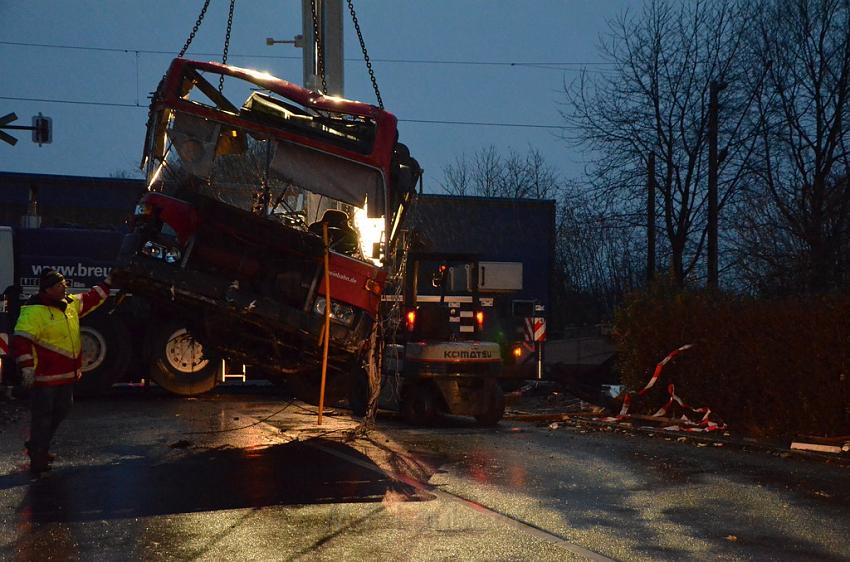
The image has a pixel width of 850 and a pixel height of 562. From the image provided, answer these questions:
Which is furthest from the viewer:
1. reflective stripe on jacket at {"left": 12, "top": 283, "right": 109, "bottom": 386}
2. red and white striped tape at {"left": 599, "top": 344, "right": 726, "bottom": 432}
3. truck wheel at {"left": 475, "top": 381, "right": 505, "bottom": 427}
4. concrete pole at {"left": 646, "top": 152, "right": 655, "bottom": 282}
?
concrete pole at {"left": 646, "top": 152, "right": 655, "bottom": 282}

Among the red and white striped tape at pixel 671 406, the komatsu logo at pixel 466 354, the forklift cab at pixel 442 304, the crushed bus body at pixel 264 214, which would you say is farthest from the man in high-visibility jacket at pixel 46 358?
the red and white striped tape at pixel 671 406

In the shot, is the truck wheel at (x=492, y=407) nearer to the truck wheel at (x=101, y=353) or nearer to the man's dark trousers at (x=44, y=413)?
the man's dark trousers at (x=44, y=413)

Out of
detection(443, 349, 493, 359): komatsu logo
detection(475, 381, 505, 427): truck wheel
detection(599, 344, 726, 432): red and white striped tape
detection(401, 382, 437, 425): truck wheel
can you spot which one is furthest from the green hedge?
detection(401, 382, 437, 425): truck wheel

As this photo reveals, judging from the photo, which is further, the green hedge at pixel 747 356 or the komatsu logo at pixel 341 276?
the green hedge at pixel 747 356

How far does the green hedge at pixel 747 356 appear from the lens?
41.0 feet

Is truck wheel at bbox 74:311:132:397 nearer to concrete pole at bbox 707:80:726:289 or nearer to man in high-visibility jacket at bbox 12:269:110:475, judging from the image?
man in high-visibility jacket at bbox 12:269:110:475

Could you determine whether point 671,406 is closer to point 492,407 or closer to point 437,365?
point 492,407

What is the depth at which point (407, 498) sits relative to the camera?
8.59 m

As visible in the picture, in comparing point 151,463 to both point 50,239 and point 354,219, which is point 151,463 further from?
point 50,239

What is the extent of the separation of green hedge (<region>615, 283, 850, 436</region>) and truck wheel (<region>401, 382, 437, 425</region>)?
3160 mm

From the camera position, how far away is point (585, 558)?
658 centimetres

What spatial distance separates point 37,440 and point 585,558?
17.8 ft

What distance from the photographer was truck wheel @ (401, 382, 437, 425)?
49.2 ft

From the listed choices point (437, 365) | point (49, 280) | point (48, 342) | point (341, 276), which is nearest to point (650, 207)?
point (437, 365)
